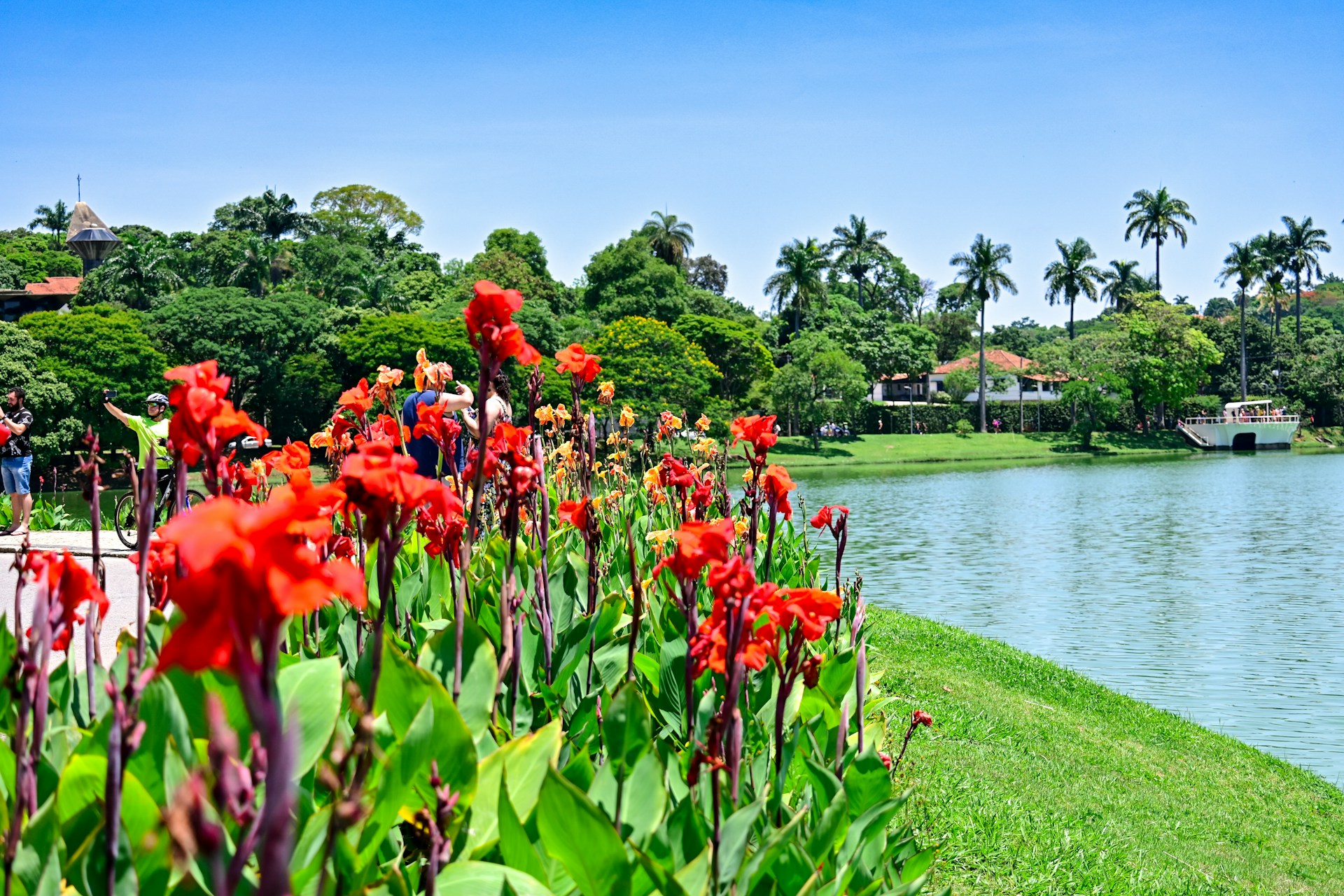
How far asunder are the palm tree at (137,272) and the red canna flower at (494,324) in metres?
43.9

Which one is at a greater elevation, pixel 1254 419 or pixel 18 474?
pixel 1254 419

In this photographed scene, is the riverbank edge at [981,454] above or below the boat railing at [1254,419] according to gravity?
below

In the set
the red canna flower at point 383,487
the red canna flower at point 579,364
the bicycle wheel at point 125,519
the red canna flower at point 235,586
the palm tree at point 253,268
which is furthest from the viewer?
the palm tree at point 253,268

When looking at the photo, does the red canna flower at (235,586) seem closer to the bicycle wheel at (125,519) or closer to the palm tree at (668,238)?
the bicycle wheel at (125,519)

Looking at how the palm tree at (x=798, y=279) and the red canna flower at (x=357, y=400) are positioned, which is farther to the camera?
the palm tree at (x=798, y=279)

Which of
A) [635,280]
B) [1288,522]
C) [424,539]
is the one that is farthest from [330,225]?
[424,539]

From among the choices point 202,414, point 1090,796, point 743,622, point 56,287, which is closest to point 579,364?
point 743,622

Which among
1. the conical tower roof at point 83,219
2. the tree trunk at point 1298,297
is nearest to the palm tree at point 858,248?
the tree trunk at point 1298,297

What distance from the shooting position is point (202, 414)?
1.43m

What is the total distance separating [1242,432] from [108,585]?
2024 inches

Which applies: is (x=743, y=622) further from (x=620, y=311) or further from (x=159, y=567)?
(x=620, y=311)

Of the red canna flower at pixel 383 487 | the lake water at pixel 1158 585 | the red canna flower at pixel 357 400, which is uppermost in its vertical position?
the red canna flower at pixel 357 400

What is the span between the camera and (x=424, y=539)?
4086 millimetres

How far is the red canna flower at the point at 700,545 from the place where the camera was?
1.76m
